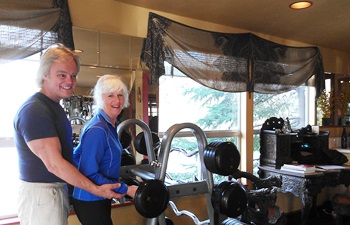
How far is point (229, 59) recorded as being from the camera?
9.53ft

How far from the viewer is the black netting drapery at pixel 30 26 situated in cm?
186

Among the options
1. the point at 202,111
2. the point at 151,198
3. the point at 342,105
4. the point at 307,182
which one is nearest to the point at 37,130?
the point at 151,198

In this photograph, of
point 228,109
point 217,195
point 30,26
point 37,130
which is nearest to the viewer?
point 37,130

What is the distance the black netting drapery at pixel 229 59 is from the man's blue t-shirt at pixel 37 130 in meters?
1.18

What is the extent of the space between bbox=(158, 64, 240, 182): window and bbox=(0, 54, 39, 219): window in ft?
3.87

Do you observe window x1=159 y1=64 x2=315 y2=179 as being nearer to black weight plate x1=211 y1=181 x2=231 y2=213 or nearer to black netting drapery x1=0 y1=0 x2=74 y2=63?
black netting drapery x1=0 y1=0 x2=74 y2=63

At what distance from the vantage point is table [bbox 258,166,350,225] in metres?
2.79

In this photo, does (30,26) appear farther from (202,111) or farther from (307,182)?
(307,182)

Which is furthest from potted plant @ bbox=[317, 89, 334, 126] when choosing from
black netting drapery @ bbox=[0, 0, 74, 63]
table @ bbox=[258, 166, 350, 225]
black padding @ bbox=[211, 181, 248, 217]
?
black netting drapery @ bbox=[0, 0, 74, 63]

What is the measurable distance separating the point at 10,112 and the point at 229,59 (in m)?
2.05

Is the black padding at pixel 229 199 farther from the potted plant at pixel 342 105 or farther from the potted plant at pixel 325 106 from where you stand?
the potted plant at pixel 342 105

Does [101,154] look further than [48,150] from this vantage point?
Yes

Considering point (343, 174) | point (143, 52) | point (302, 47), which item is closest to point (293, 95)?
point (302, 47)

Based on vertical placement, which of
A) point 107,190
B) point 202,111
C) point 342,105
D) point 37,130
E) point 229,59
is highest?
point 229,59
